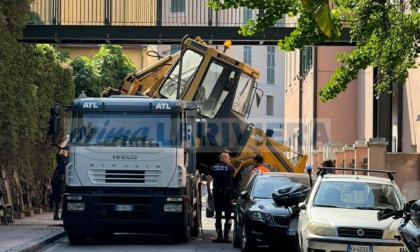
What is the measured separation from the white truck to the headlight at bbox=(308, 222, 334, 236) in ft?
17.9

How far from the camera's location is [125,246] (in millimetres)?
21906

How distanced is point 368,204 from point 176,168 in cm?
535

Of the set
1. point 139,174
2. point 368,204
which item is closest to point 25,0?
point 139,174

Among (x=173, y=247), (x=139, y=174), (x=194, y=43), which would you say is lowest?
(x=173, y=247)

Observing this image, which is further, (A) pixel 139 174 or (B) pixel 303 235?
(A) pixel 139 174

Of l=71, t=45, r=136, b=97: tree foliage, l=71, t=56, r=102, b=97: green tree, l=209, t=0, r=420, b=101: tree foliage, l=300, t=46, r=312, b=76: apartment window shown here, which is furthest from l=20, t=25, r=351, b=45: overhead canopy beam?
l=300, t=46, r=312, b=76: apartment window

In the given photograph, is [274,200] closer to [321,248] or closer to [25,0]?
[321,248]

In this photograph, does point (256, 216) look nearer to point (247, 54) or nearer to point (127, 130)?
point (127, 130)

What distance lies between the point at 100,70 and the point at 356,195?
1357 inches

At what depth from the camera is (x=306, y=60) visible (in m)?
52.6

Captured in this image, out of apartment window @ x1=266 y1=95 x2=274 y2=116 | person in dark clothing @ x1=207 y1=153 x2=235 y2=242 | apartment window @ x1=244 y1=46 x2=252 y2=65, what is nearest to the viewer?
person in dark clothing @ x1=207 y1=153 x2=235 y2=242

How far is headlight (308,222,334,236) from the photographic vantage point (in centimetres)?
1644

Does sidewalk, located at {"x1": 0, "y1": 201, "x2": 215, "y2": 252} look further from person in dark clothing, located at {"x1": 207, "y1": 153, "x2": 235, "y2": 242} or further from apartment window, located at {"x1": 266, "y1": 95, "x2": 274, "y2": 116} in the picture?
apartment window, located at {"x1": 266, "y1": 95, "x2": 274, "y2": 116}

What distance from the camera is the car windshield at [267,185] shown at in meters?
21.0
